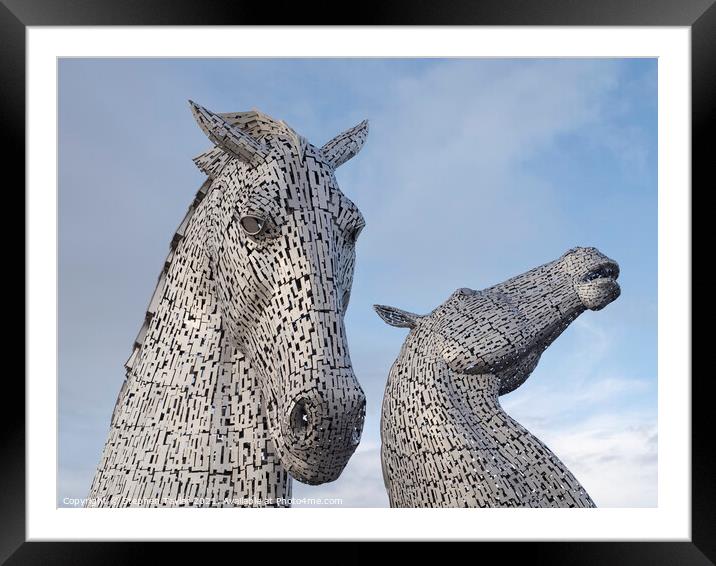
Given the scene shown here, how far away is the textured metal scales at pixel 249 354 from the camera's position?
5.68ft

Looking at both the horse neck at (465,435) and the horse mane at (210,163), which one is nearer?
the horse mane at (210,163)

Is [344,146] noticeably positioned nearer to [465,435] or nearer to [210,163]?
[210,163]

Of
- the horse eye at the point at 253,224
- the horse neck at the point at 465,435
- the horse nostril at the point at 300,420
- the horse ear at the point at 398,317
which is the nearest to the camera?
the horse nostril at the point at 300,420

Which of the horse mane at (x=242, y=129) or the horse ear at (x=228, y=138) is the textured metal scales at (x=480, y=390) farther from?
the horse ear at (x=228, y=138)

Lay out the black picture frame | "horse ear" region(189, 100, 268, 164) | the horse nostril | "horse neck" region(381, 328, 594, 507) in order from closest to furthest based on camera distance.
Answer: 1. the horse nostril
2. "horse ear" region(189, 100, 268, 164)
3. the black picture frame
4. "horse neck" region(381, 328, 594, 507)

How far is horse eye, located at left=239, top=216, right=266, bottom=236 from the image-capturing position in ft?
6.11

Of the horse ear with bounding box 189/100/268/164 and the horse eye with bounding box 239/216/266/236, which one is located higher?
the horse ear with bounding box 189/100/268/164

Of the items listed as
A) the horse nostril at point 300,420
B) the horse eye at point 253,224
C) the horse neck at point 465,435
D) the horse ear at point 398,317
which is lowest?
the horse neck at point 465,435

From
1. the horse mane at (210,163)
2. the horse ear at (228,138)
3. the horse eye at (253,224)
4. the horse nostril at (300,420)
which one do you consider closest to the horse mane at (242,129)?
the horse mane at (210,163)

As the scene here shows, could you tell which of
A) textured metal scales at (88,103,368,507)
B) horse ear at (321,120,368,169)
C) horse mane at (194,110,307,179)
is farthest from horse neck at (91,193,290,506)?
Result: horse ear at (321,120,368,169)

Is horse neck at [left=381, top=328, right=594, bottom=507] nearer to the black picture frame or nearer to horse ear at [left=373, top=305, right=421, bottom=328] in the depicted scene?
horse ear at [left=373, top=305, right=421, bottom=328]

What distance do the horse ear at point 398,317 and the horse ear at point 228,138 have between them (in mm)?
2143

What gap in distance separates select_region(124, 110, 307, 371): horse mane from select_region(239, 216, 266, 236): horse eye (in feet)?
1.03

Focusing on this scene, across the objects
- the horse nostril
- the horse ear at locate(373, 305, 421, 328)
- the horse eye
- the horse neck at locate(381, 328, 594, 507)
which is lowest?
the horse neck at locate(381, 328, 594, 507)
